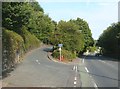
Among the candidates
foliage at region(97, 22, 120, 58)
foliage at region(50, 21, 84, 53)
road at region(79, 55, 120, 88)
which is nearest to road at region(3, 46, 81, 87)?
road at region(79, 55, 120, 88)

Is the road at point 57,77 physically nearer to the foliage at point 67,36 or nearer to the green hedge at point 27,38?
the green hedge at point 27,38

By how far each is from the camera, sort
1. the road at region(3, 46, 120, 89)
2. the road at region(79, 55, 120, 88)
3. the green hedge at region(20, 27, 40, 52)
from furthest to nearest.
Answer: the green hedge at region(20, 27, 40, 52)
the road at region(79, 55, 120, 88)
the road at region(3, 46, 120, 89)

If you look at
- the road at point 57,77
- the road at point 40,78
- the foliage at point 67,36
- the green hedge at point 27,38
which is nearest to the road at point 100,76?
the road at point 57,77

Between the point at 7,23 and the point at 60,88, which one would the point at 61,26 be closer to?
the point at 7,23

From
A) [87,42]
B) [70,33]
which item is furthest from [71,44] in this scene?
[87,42]

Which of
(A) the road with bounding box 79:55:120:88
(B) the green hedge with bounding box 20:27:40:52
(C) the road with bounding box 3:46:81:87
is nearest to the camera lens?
(C) the road with bounding box 3:46:81:87

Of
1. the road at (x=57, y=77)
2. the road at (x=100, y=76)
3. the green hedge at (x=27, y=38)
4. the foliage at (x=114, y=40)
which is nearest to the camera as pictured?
the road at (x=57, y=77)

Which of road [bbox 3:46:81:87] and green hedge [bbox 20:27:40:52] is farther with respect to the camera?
green hedge [bbox 20:27:40:52]

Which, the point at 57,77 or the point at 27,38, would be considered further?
the point at 27,38

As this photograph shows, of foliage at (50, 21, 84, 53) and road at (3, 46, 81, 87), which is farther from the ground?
foliage at (50, 21, 84, 53)

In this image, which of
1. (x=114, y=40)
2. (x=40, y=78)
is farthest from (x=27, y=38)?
(x=114, y=40)

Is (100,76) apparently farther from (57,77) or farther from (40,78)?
(40,78)

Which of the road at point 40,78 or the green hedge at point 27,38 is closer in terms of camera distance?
the road at point 40,78

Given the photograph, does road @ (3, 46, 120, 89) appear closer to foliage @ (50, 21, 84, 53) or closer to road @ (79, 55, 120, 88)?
road @ (79, 55, 120, 88)
